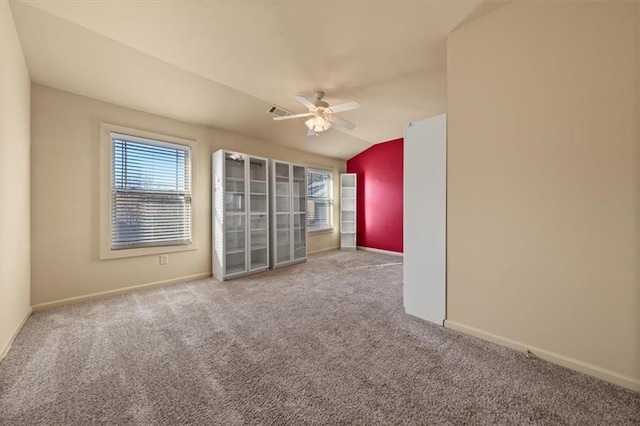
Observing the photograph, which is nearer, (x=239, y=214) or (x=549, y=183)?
(x=549, y=183)

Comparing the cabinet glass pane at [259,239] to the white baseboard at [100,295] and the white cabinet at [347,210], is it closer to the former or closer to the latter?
the white baseboard at [100,295]

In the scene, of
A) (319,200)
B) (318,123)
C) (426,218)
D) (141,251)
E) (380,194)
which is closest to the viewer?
(426,218)

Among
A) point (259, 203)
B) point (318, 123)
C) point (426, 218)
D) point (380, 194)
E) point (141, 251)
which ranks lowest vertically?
point (141, 251)

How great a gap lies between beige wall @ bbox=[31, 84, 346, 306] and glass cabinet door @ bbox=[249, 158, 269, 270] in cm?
133

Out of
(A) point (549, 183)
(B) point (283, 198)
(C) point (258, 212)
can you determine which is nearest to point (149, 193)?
(C) point (258, 212)

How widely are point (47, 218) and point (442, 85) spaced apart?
4.65m

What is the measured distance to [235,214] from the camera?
3924 millimetres

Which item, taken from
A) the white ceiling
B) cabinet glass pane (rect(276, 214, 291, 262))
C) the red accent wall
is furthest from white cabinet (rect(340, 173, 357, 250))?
the white ceiling

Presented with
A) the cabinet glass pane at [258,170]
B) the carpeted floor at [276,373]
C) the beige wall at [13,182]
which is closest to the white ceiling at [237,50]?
the beige wall at [13,182]

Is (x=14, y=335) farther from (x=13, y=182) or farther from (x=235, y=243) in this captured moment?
(x=235, y=243)

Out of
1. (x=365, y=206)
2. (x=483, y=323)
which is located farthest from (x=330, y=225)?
(x=483, y=323)

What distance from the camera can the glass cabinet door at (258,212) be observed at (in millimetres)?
4184

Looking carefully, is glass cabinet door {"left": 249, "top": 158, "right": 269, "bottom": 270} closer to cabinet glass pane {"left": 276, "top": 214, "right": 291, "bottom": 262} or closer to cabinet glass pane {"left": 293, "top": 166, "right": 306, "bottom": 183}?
cabinet glass pane {"left": 276, "top": 214, "right": 291, "bottom": 262}

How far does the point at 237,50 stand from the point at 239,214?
2.29m
